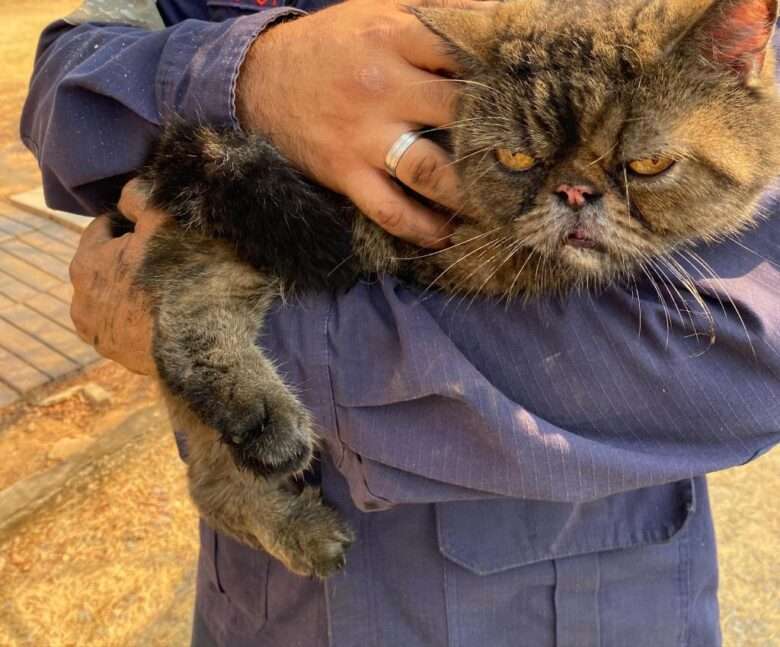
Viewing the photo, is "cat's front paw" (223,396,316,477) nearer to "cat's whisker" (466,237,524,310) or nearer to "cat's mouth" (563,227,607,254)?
"cat's whisker" (466,237,524,310)

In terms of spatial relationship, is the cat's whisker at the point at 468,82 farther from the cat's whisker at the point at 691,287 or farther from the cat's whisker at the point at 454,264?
the cat's whisker at the point at 691,287

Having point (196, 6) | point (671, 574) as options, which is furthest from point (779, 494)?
point (196, 6)

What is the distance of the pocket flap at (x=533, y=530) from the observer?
1.47 m

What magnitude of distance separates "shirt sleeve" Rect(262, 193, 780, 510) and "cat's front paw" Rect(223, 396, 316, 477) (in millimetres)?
244

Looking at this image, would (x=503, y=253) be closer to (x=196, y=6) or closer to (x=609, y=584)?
(x=609, y=584)

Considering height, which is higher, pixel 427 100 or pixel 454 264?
pixel 427 100

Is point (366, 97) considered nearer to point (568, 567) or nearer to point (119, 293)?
point (119, 293)

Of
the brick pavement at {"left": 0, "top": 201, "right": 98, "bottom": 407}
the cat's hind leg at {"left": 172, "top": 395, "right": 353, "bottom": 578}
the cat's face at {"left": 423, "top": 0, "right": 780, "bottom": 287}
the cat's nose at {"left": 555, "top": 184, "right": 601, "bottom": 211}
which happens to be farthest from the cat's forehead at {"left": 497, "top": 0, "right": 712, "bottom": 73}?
the brick pavement at {"left": 0, "top": 201, "right": 98, "bottom": 407}

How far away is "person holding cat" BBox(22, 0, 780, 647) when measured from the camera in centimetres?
124

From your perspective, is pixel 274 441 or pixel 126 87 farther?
pixel 274 441

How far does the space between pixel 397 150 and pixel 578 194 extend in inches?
14.9

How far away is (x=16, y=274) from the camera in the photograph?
16.9ft

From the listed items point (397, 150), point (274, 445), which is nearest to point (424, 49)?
point (397, 150)

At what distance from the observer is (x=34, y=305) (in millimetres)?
4809
